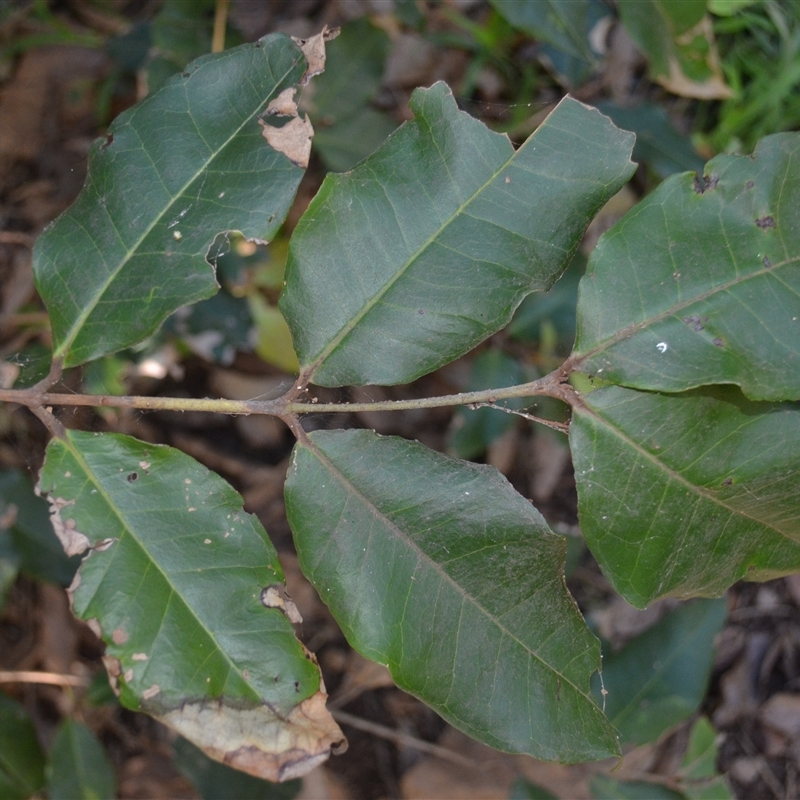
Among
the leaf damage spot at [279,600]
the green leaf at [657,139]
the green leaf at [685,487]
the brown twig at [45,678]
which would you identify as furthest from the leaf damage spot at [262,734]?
the green leaf at [657,139]

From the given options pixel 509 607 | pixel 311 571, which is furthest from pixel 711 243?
pixel 311 571

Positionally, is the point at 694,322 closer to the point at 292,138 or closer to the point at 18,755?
the point at 292,138

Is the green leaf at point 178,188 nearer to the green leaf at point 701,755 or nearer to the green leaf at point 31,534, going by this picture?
the green leaf at point 31,534

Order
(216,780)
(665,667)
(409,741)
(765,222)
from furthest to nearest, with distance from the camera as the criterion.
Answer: (409,741), (665,667), (216,780), (765,222)

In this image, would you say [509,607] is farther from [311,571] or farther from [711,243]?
[711,243]

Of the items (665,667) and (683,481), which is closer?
(683,481)

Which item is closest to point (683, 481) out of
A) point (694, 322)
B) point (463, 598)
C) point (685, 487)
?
point (685, 487)

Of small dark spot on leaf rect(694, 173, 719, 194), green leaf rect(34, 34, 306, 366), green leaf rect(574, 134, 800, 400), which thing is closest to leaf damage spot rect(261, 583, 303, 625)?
green leaf rect(34, 34, 306, 366)
